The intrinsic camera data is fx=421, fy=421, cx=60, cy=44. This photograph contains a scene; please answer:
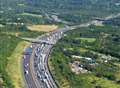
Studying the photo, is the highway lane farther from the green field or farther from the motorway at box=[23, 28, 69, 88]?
the green field

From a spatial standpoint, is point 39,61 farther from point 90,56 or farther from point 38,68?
point 90,56

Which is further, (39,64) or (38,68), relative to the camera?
(39,64)

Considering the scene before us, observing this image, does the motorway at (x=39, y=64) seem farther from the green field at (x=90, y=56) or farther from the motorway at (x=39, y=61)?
the green field at (x=90, y=56)

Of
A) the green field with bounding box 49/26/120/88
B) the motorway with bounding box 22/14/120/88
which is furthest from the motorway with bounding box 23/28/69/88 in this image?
the green field with bounding box 49/26/120/88


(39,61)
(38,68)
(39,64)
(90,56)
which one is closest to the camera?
(38,68)

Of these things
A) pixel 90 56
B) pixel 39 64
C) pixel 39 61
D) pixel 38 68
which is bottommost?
pixel 90 56

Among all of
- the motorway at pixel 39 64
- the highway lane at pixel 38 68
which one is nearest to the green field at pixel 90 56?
the highway lane at pixel 38 68

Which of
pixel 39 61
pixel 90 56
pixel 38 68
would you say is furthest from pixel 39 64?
pixel 90 56

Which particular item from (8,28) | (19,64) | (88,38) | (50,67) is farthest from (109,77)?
(8,28)

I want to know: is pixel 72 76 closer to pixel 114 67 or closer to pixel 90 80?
pixel 90 80
